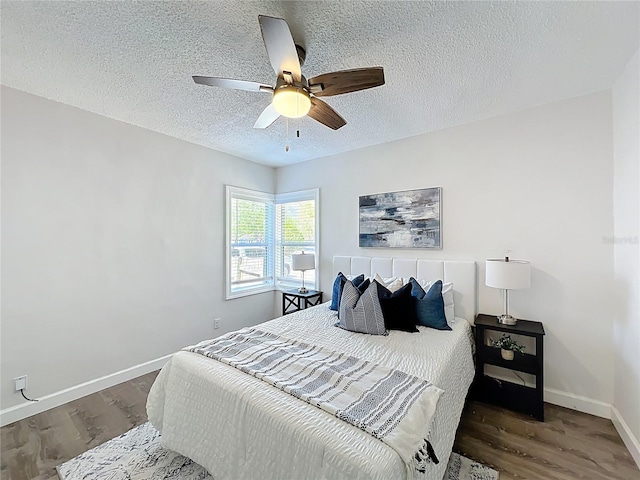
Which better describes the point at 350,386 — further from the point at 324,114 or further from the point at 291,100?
the point at 324,114

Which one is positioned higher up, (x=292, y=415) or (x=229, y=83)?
(x=229, y=83)

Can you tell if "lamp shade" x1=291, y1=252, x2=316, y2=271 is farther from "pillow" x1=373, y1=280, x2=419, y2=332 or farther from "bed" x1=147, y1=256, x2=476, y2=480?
"pillow" x1=373, y1=280, x2=419, y2=332

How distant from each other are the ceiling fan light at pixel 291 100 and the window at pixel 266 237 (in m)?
2.24

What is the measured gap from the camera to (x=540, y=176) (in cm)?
249

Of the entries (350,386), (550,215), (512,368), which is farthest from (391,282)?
(350,386)

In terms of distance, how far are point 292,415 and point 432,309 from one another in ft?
5.42

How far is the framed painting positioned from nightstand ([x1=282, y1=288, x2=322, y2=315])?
99 centimetres

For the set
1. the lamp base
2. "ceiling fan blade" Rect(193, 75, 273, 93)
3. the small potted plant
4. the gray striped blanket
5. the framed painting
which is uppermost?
"ceiling fan blade" Rect(193, 75, 273, 93)

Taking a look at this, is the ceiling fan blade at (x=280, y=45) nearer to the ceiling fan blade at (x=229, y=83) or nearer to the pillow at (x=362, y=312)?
the ceiling fan blade at (x=229, y=83)

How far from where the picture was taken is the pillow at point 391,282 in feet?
9.32

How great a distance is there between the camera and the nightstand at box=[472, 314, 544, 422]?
87.2 inches

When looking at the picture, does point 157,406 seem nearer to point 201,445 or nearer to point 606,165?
point 201,445

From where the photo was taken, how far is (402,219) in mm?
3227

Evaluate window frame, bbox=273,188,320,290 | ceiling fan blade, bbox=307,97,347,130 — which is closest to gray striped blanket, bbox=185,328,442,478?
ceiling fan blade, bbox=307,97,347,130
